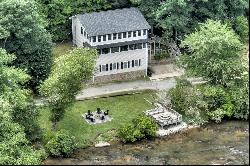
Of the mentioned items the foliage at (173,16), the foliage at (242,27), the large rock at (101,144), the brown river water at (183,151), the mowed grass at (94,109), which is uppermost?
the foliage at (173,16)

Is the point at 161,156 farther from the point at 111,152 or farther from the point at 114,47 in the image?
the point at 114,47

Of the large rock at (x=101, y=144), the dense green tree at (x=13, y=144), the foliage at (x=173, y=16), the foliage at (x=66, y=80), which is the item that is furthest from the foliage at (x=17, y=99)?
the foliage at (x=173, y=16)

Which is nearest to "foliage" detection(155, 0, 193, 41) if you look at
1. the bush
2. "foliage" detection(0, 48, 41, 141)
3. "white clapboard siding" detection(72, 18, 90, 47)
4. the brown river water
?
"white clapboard siding" detection(72, 18, 90, 47)

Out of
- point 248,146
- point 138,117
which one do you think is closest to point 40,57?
point 138,117

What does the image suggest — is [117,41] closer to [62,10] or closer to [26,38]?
[26,38]

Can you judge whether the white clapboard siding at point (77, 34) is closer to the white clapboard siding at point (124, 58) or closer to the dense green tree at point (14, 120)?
the white clapboard siding at point (124, 58)

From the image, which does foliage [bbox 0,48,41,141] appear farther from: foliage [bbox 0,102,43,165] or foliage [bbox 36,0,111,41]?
foliage [bbox 36,0,111,41]

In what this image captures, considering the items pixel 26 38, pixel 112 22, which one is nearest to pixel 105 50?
pixel 112 22
